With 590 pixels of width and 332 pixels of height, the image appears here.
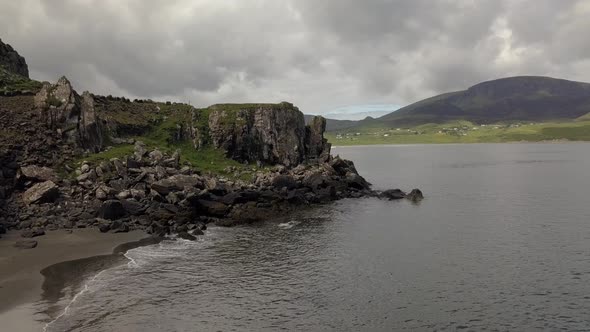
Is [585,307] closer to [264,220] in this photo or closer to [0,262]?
[264,220]

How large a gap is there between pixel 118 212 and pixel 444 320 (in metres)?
45.3

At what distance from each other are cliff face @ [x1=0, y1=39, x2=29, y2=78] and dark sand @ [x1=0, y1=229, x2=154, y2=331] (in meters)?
71.6

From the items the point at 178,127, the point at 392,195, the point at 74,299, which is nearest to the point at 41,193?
the point at 74,299

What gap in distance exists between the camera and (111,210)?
58500 millimetres

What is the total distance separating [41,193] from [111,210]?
31.0 feet

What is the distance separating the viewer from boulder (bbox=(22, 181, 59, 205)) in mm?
58000

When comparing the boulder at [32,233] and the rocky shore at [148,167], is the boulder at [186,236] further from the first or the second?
the boulder at [32,233]

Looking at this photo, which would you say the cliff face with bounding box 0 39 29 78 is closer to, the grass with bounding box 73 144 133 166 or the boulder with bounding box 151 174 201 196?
the grass with bounding box 73 144 133 166

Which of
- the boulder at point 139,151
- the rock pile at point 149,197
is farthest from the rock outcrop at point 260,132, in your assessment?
the boulder at point 139,151

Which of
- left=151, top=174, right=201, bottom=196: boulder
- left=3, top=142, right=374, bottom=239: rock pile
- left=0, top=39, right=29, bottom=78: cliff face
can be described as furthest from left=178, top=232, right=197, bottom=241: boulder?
left=0, top=39, right=29, bottom=78: cliff face

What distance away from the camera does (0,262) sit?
40000 mm

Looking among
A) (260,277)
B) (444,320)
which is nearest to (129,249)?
(260,277)

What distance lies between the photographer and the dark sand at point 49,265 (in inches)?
1195

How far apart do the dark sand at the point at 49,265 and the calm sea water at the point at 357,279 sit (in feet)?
7.03
